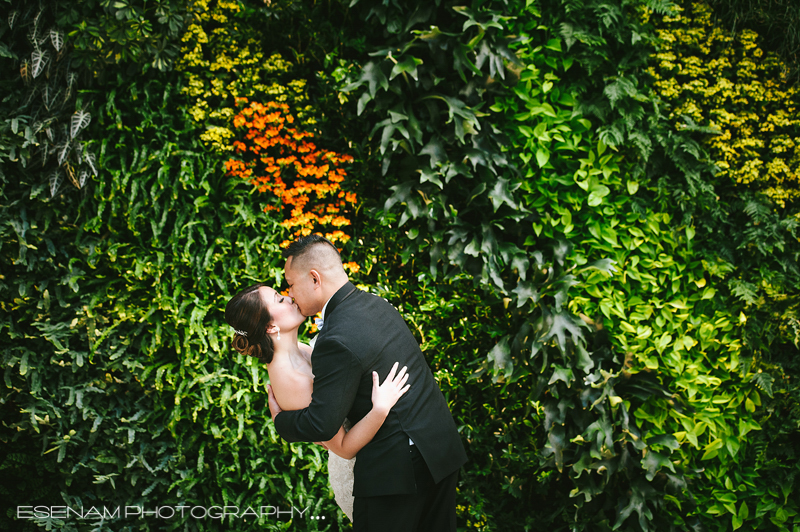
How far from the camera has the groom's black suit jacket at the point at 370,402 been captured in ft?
6.14

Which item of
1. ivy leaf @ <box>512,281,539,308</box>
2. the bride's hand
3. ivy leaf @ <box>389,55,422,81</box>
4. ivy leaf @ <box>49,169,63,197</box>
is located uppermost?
ivy leaf @ <box>389,55,422,81</box>

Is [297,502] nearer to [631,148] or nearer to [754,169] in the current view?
[631,148]

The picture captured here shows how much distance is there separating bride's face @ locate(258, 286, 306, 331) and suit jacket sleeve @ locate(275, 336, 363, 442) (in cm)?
35

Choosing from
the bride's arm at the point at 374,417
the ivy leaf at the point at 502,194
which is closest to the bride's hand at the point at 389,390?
the bride's arm at the point at 374,417

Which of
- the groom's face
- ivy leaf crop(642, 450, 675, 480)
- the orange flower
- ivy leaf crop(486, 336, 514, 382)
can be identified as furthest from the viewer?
the orange flower

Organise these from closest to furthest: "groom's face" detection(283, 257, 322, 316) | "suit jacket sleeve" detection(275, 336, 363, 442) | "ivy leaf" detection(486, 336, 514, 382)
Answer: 1. "suit jacket sleeve" detection(275, 336, 363, 442)
2. "groom's face" detection(283, 257, 322, 316)
3. "ivy leaf" detection(486, 336, 514, 382)

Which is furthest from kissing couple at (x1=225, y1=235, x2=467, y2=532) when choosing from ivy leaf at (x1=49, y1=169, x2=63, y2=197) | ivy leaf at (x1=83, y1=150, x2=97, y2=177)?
ivy leaf at (x1=49, y1=169, x2=63, y2=197)

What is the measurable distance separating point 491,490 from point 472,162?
2442 millimetres

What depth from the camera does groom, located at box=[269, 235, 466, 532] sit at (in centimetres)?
189

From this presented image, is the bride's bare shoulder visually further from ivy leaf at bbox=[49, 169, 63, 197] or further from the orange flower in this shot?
ivy leaf at bbox=[49, 169, 63, 197]

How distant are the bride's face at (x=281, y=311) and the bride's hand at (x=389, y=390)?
0.52m

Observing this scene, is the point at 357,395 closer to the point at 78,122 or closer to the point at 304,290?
the point at 304,290

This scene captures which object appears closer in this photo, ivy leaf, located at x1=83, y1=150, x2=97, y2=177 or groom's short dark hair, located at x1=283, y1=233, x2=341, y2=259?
groom's short dark hair, located at x1=283, y1=233, x2=341, y2=259

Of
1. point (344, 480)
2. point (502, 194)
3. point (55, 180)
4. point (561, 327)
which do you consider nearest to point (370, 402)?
point (344, 480)
